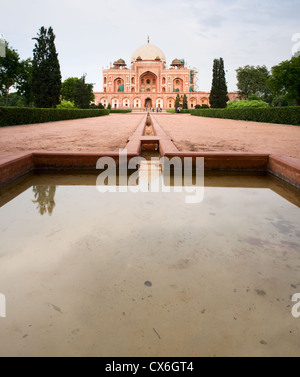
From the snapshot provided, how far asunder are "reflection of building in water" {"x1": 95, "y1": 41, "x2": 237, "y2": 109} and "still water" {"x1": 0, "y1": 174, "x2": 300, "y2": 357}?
4003cm

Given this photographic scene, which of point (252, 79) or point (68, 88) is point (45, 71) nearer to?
point (68, 88)

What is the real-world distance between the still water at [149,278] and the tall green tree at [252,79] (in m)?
37.5

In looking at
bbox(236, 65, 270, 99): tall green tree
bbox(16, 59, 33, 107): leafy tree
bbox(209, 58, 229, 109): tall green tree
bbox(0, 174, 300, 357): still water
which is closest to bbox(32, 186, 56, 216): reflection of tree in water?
bbox(0, 174, 300, 357): still water

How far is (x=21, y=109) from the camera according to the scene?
9953mm

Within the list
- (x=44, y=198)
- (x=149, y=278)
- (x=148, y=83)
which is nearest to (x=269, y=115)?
(x=44, y=198)

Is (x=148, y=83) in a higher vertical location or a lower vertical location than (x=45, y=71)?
higher

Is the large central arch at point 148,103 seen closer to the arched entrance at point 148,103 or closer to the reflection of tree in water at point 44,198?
the arched entrance at point 148,103

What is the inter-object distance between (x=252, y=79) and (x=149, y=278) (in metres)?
38.6

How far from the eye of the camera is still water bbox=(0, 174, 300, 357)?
2.63 ft

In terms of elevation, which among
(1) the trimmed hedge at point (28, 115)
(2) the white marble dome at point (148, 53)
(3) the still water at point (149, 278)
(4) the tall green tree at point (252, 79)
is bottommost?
(3) the still water at point (149, 278)

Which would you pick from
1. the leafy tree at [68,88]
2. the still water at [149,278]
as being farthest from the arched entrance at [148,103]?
the still water at [149,278]

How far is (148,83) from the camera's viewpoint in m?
45.7

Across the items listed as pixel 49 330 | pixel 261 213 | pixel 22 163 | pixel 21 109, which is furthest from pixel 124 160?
pixel 21 109

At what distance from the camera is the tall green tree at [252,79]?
3484 centimetres
